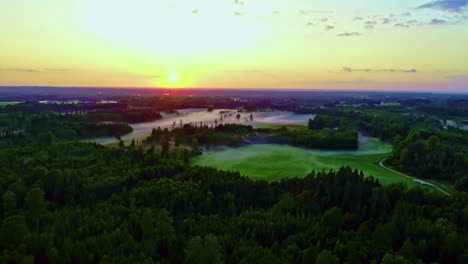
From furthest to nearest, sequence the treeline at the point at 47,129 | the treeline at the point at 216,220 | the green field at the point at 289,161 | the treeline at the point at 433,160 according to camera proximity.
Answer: the treeline at the point at 47,129, the treeline at the point at 433,160, the green field at the point at 289,161, the treeline at the point at 216,220

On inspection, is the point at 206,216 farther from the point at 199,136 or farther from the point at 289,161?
the point at 199,136

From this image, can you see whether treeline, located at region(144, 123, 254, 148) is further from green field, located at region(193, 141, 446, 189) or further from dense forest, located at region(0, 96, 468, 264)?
dense forest, located at region(0, 96, 468, 264)

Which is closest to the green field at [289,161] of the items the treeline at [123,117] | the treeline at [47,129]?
the treeline at [47,129]

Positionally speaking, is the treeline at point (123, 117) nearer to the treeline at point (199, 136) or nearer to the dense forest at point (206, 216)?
the treeline at point (199, 136)

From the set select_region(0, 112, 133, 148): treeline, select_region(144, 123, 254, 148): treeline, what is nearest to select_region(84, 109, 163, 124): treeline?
select_region(0, 112, 133, 148): treeline

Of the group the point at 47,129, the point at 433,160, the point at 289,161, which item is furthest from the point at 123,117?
the point at 433,160

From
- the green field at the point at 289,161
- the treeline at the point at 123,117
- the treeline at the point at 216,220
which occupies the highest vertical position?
the treeline at the point at 123,117

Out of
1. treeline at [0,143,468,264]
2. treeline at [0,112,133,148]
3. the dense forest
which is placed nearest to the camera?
treeline at [0,143,468,264]
